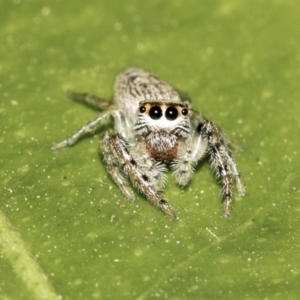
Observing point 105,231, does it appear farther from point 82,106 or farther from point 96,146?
point 82,106

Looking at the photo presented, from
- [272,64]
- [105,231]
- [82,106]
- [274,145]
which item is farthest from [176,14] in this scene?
[105,231]

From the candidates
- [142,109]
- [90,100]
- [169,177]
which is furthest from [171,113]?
[90,100]

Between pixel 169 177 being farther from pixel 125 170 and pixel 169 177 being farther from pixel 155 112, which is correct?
pixel 155 112

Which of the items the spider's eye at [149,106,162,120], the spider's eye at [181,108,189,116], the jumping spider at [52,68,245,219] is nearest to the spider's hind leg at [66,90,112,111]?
the jumping spider at [52,68,245,219]

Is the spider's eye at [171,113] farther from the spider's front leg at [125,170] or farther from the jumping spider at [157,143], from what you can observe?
the spider's front leg at [125,170]

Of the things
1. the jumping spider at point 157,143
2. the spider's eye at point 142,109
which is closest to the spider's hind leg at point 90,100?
the jumping spider at point 157,143

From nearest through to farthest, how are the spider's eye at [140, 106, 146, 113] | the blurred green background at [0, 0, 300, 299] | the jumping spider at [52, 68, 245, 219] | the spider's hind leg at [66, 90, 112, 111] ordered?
the blurred green background at [0, 0, 300, 299], the jumping spider at [52, 68, 245, 219], the spider's eye at [140, 106, 146, 113], the spider's hind leg at [66, 90, 112, 111]

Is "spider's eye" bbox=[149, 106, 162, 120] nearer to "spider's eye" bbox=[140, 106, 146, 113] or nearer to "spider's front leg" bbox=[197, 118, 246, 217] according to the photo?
"spider's eye" bbox=[140, 106, 146, 113]
